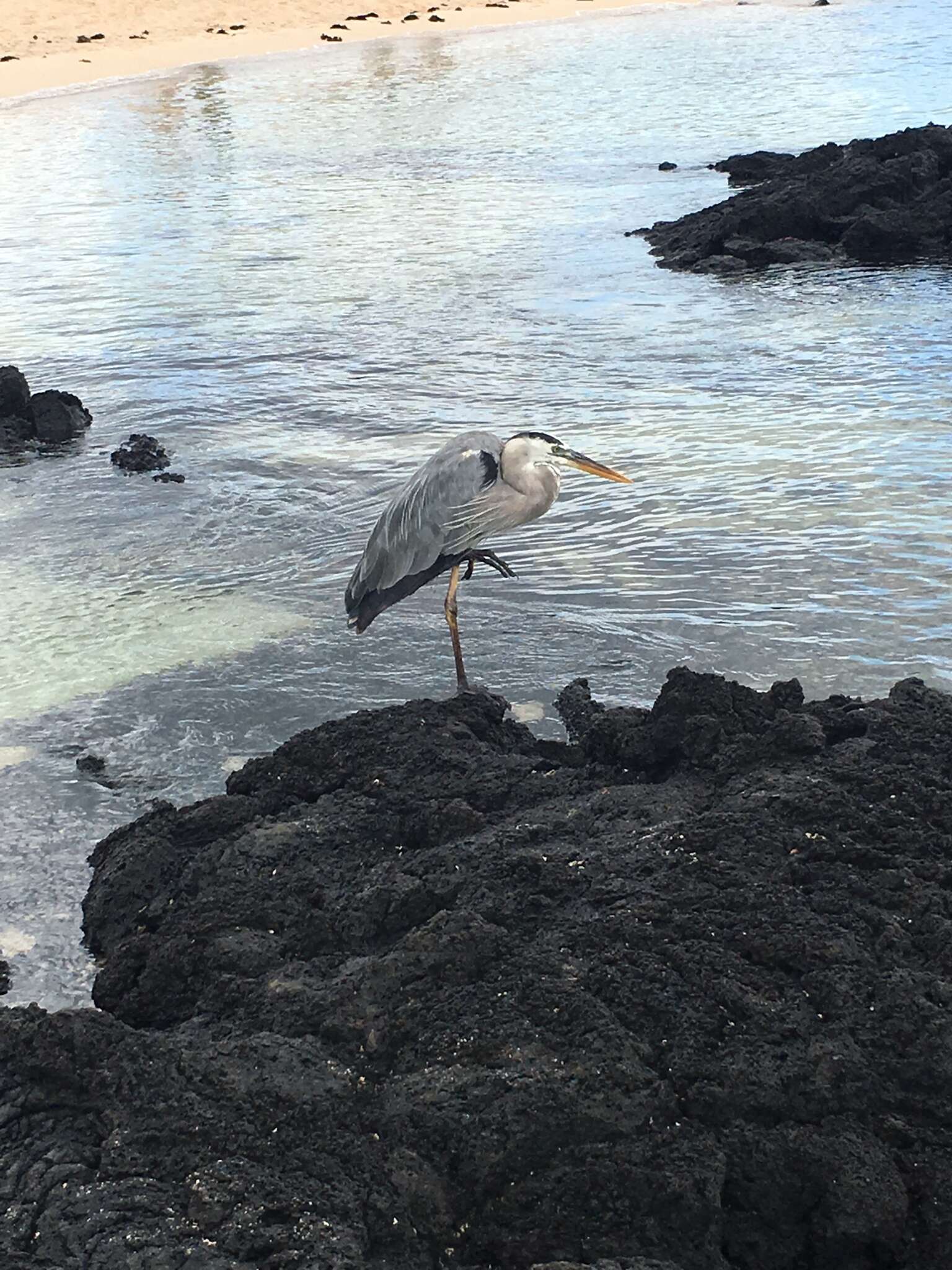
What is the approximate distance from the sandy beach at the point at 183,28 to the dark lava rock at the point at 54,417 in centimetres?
2588

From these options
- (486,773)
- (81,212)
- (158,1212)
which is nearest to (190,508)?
(486,773)

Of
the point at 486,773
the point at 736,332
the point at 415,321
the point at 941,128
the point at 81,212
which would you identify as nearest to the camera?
the point at 486,773

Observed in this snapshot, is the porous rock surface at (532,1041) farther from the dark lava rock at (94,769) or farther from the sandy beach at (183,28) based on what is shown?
the sandy beach at (183,28)

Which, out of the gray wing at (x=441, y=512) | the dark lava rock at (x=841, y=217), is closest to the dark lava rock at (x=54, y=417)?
the gray wing at (x=441, y=512)

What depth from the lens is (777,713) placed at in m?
4.34

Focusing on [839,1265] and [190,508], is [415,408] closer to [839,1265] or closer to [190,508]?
[190,508]

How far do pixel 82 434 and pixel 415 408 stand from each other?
231 cm

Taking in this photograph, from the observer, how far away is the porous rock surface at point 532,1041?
273cm

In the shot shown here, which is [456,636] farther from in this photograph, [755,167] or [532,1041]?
[755,167]

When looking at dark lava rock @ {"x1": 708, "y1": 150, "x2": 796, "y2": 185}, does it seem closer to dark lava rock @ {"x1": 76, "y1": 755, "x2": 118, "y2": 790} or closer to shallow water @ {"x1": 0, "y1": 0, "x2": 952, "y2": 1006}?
shallow water @ {"x1": 0, "y1": 0, "x2": 952, "y2": 1006}

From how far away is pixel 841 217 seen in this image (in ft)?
46.0

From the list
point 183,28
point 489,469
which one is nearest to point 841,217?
point 489,469

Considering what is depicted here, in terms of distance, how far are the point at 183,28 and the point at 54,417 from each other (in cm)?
3622

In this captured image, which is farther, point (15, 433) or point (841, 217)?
point (841, 217)
